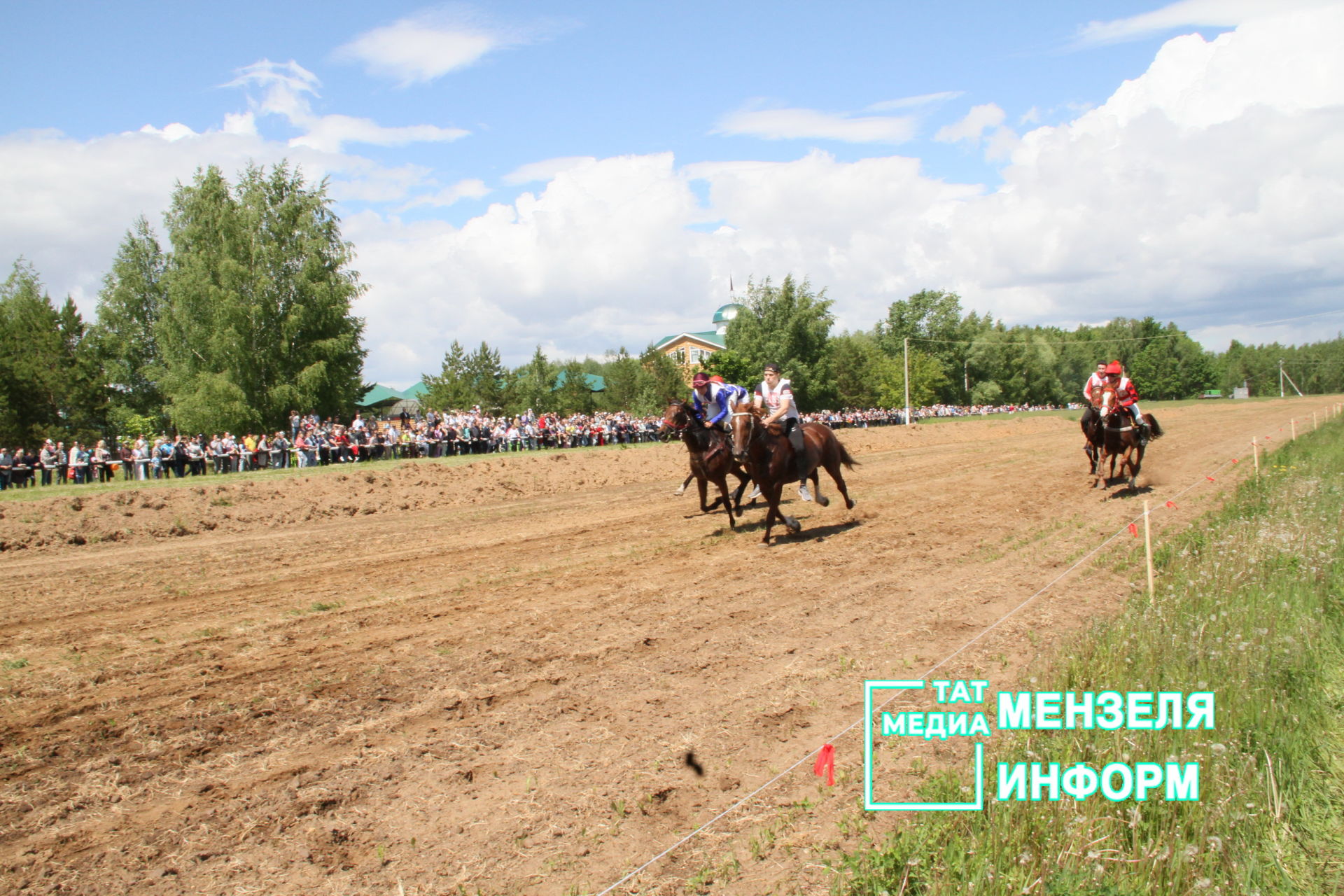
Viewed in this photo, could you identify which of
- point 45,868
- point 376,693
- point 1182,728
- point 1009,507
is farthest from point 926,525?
point 45,868

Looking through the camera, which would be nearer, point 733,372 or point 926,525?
point 926,525

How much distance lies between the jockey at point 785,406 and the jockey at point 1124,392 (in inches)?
276

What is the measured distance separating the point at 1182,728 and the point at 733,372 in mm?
58587

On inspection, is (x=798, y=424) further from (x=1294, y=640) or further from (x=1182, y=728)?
(x=1182, y=728)

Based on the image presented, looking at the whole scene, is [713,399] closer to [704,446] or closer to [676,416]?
[704,446]

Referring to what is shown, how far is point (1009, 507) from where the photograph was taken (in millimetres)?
14977

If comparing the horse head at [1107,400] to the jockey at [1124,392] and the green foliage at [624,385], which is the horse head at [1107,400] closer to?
the jockey at [1124,392]

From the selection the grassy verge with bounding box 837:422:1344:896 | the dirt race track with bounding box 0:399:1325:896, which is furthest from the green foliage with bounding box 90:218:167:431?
the grassy verge with bounding box 837:422:1344:896

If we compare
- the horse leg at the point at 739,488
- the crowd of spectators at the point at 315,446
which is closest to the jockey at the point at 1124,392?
the horse leg at the point at 739,488

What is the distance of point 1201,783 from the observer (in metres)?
4.48

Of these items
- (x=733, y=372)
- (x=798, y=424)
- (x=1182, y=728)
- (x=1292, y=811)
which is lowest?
(x=1292, y=811)

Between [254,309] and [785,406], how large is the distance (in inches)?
1567

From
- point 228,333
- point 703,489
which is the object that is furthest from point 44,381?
point 703,489

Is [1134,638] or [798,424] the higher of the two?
Result: [798,424]
